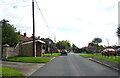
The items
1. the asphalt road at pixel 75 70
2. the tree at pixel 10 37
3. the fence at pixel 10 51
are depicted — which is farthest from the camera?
the tree at pixel 10 37

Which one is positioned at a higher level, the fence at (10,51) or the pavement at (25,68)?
the fence at (10,51)

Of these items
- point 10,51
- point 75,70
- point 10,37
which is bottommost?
point 75,70

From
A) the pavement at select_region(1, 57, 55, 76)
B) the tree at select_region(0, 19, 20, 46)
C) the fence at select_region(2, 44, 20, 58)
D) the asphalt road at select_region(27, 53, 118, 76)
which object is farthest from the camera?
the tree at select_region(0, 19, 20, 46)

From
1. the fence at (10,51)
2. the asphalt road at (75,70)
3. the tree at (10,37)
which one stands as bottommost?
the asphalt road at (75,70)

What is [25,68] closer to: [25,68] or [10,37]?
[25,68]

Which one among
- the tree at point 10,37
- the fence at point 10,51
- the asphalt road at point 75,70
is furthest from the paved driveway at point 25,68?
the tree at point 10,37

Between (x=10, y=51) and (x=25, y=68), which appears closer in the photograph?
(x=25, y=68)

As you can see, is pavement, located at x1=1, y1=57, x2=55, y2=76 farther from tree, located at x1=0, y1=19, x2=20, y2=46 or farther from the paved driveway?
tree, located at x1=0, y1=19, x2=20, y2=46

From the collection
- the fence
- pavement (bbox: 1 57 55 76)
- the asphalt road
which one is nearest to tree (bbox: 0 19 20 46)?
the fence

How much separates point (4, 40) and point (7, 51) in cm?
616

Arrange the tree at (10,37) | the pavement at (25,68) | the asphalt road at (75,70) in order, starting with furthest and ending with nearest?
the tree at (10,37)
the pavement at (25,68)
the asphalt road at (75,70)

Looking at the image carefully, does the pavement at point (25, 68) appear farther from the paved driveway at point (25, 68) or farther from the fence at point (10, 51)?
the fence at point (10, 51)

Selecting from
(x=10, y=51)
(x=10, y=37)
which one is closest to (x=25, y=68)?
(x=10, y=51)

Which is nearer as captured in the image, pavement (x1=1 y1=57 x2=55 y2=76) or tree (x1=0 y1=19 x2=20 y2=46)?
pavement (x1=1 y1=57 x2=55 y2=76)
